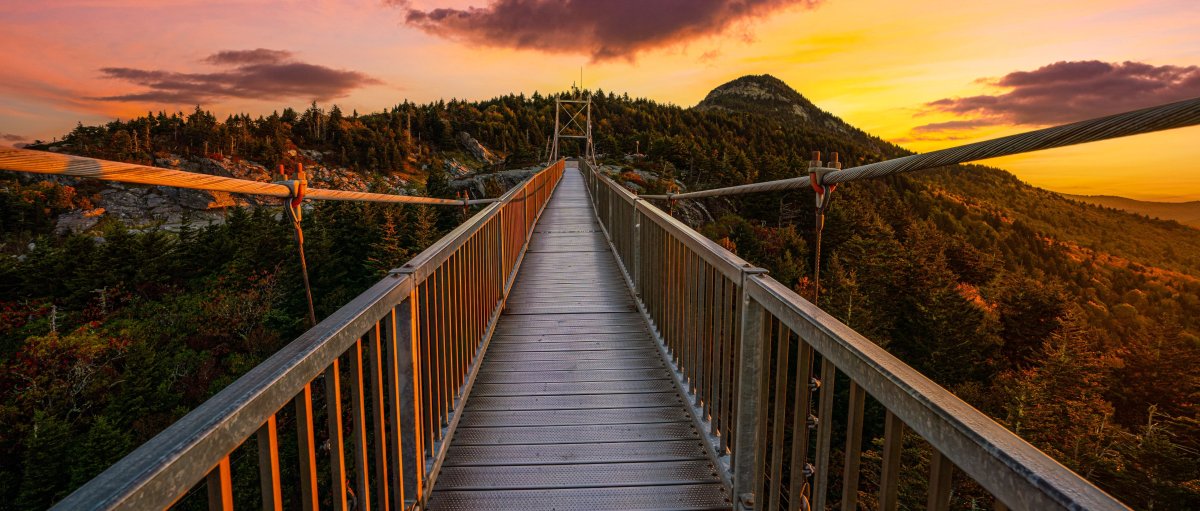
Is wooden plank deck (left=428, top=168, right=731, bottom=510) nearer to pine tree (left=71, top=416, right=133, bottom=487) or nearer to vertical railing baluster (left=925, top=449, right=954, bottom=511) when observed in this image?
vertical railing baluster (left=925, top=449, right=954, bottom=511)

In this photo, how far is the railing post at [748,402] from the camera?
2.15 metres

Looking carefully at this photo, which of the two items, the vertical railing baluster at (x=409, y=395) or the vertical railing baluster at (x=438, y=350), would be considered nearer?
the vertical railing baluster at (x=409, y=395)

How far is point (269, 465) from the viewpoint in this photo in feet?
4.25

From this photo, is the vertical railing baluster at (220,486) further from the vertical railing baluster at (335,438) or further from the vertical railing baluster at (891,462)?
the vertical railing baluster at (891,462)

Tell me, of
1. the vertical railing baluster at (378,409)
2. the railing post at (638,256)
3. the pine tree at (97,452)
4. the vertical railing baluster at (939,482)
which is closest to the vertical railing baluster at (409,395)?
the vertical railing baluster at (378,409)

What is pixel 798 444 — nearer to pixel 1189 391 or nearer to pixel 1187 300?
pixel 1189 391

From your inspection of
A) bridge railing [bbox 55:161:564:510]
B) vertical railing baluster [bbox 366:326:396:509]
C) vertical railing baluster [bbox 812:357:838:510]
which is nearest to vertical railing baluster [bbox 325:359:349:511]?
bridge railing [bbox 55:161:564:510]

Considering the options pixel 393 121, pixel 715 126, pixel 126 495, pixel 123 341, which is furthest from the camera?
pixel 393 121

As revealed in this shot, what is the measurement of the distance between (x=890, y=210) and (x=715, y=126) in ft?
156

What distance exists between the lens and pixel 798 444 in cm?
183

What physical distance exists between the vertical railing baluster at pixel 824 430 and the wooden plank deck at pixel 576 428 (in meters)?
1.05

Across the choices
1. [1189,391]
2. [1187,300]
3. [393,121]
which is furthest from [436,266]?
[393,121]

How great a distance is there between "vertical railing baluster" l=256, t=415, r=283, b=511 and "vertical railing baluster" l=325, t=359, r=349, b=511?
0.26 m

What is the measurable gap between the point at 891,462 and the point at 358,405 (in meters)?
1.55
